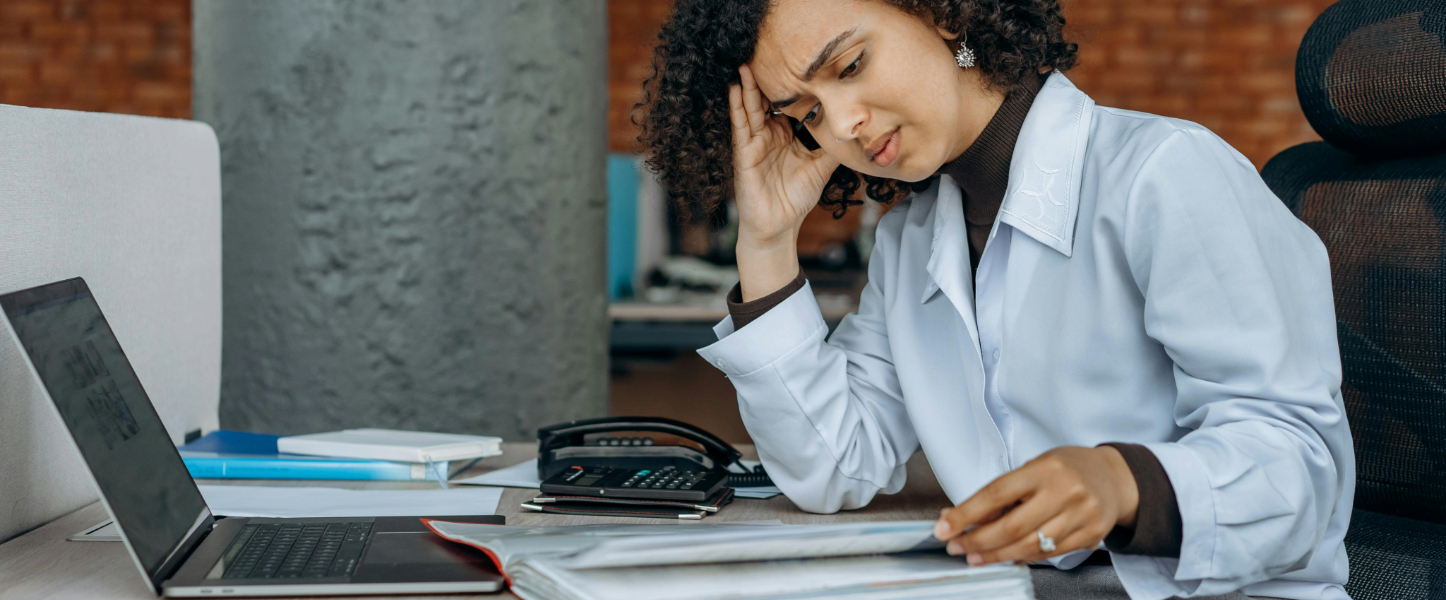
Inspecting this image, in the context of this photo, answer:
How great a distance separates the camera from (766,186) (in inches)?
45.4

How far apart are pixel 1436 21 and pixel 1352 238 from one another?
0.73 ft

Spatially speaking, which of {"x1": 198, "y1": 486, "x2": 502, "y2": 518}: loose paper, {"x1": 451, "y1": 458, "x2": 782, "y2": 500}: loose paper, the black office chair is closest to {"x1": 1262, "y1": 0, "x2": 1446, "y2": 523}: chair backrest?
the black office chair

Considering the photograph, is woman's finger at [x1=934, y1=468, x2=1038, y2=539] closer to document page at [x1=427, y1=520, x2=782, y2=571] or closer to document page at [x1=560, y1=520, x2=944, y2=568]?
document page at [x1=560, y1=520, x2=944, y2=568]

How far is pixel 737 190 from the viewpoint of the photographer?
1.16m

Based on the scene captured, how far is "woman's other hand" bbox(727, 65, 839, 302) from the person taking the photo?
1089mm

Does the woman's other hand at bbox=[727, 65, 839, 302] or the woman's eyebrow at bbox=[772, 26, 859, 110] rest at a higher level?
the woman's eyebrow at bbox=[772, 26, 859, 110]

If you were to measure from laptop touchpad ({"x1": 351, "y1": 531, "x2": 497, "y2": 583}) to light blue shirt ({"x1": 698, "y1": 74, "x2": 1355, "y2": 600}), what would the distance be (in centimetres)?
35

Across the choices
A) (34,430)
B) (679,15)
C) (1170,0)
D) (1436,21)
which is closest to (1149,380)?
(1436,21)

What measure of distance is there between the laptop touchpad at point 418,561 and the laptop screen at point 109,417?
14cm

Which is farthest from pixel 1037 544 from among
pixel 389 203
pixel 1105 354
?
pixel 389 203

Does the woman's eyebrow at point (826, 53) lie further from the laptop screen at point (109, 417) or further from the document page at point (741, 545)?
the laptop screen at point (109, 417)

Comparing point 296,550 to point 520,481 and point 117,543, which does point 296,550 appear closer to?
point 117,543

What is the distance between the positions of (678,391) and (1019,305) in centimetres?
205

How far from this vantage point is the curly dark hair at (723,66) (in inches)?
38.9
